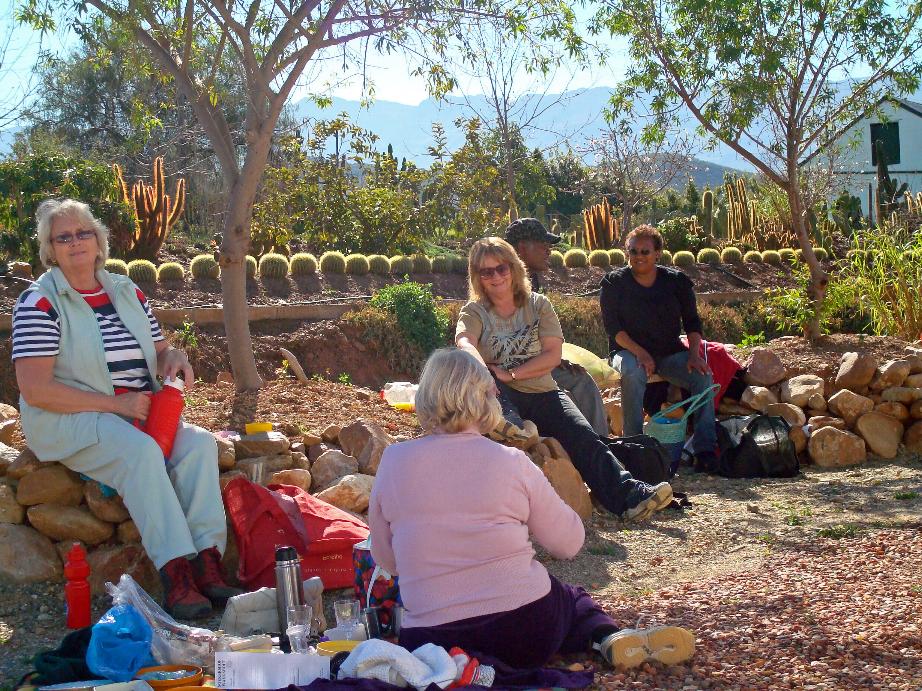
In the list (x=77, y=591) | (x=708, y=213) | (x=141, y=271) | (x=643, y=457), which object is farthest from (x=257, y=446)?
(x=708, y=213)

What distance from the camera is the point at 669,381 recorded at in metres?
7.15

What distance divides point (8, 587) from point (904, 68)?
8.07 metres

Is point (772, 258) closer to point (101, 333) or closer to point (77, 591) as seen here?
point (101, 333)

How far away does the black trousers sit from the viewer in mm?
5578

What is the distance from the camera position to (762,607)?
152 inches

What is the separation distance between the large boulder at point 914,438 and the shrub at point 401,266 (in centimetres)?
751

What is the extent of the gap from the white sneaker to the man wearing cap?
9.25 ft

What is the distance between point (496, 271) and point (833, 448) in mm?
2990

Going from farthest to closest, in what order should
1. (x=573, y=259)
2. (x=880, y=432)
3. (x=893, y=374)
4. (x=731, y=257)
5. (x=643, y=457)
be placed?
(x=731, y=257)
(x=573, y=259)
(x=893, y=374)
(x=880, y=432)
(x=643, y=457)

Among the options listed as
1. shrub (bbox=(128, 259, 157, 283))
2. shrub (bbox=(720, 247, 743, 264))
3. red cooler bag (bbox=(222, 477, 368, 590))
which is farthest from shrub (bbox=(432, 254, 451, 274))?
red cooler bag (bbox=(222, 477, 368, 590))

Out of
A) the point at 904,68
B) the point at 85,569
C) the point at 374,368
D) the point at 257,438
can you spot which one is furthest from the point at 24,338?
the point at 904,68

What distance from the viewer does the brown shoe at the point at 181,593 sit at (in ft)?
13.2

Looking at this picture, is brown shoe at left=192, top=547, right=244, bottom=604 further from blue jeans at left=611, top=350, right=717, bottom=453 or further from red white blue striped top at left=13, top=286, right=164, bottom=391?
blue jeans at left=611, top=350, right=717, bottom=453

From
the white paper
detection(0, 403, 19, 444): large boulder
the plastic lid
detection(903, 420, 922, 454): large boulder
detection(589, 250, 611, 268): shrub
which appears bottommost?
detection(903, 420, 922, 454): large boulder
